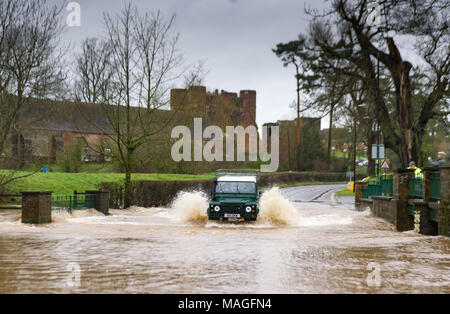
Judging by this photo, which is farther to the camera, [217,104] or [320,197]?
[217,104]

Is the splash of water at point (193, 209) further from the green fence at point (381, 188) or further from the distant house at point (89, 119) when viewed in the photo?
the green fence at point (381, 188)

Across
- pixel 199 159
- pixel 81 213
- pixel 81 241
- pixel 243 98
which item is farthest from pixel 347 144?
pixel 81 241

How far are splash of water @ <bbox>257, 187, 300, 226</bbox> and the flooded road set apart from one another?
147mm

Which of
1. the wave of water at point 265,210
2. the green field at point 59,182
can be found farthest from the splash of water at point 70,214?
the wave of water at point 265,210

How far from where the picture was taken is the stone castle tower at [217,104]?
31.4 m

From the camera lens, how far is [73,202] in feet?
75.1

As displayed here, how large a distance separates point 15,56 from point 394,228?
15.5m

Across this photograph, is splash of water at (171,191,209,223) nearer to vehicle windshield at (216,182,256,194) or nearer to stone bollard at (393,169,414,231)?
vehicle windshield at (216,182,256,194)

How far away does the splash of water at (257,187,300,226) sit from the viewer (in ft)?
70.0

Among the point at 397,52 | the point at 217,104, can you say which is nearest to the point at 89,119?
the point at 397,52

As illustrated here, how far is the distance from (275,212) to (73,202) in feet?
27.5

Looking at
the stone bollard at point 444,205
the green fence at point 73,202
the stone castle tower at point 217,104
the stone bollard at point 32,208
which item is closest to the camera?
the stone bollard at point 444,205

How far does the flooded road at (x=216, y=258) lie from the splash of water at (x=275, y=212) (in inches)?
5.8

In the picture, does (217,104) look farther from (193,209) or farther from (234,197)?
(234,197)
